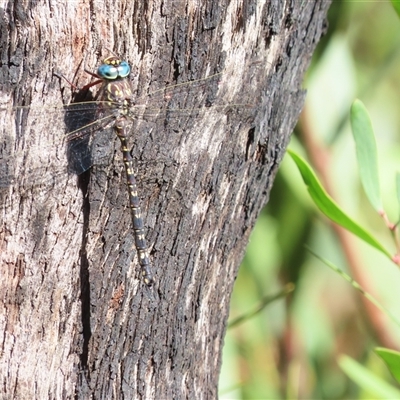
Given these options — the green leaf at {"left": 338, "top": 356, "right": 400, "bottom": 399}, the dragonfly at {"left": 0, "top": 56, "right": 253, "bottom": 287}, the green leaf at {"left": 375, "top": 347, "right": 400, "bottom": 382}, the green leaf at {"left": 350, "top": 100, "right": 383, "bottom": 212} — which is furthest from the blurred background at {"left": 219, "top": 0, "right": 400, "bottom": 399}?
the dragonfly at {"left": 0, "top": 56, "right": 253, "bottom": 287}

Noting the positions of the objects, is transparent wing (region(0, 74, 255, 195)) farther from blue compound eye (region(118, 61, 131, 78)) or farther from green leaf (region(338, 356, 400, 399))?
green leaf (region(338, 356, 400, 399))

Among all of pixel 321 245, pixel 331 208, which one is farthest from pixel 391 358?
pixel 321 245

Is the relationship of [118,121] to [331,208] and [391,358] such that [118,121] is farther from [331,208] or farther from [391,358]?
[391,358]

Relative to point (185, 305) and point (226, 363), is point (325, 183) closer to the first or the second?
point (226, 363)

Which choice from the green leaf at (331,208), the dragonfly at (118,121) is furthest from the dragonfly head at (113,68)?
the green leaf at (331,208)

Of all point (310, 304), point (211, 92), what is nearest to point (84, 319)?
point (211, 92)
